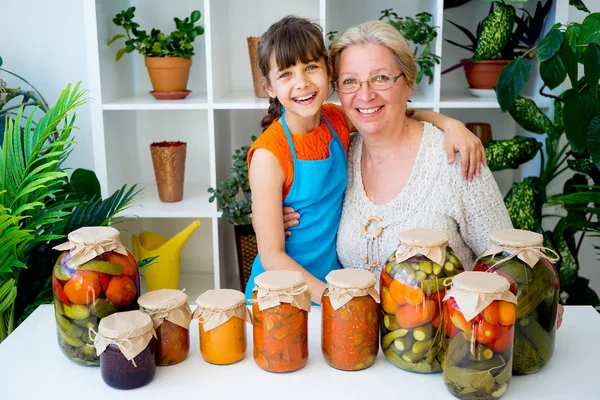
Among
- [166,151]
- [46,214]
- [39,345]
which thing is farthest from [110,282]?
[166,151]

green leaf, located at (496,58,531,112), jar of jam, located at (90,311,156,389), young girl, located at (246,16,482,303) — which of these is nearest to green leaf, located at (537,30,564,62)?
green leaf, located at (496,58,531,112)

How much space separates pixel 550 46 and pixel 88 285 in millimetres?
1572

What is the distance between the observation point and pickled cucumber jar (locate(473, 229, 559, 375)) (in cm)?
100

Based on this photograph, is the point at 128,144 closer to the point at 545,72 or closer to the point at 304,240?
the point at 304,240

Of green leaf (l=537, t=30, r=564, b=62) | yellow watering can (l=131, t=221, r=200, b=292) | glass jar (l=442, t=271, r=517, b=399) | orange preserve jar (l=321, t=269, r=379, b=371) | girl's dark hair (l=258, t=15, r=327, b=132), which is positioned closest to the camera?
glass jar (l=442, t=271, r=517, b=399)

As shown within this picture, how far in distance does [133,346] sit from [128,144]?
189 cm

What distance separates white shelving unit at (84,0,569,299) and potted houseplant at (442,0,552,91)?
59 mm

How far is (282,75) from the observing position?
161 centimetres

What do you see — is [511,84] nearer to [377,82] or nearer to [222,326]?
[377,82]

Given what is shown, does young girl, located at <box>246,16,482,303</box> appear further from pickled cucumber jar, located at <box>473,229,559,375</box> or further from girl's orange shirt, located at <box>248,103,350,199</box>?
pickled cucumber jar, located at <box>473,229,559,375</box>

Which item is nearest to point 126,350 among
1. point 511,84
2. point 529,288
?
point 529,288

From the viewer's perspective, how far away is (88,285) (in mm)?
1032

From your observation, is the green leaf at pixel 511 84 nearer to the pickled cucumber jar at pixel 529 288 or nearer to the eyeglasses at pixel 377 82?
the eyeglasses at pixel 377 82

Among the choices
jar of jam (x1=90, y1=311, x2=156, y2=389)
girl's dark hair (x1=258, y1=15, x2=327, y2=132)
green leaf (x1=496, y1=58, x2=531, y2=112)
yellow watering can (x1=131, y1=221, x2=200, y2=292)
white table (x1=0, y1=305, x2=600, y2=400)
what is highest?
girl's dark hair (x1=258, y1=15, x2=327, y2=132)
